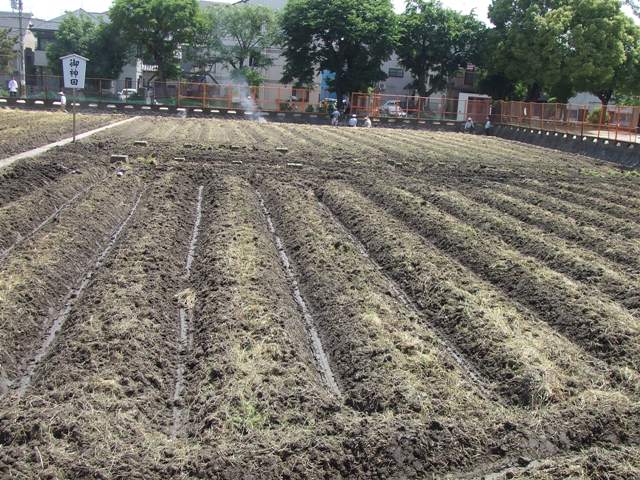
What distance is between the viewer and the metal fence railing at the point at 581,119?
28531mm

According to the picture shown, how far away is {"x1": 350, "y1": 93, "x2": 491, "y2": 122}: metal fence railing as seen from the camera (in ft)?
145

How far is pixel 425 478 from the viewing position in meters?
4.21

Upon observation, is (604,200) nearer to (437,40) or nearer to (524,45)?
(524,45)

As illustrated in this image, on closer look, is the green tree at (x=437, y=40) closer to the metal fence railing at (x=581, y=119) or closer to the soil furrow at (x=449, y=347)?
the metal fence railing at (x=581, y=119)

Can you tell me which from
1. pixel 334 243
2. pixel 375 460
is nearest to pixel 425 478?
pixel 375 460

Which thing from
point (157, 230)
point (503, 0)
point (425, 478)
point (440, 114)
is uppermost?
point (503, 0)

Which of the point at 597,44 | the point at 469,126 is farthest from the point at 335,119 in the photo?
the point at 597,44

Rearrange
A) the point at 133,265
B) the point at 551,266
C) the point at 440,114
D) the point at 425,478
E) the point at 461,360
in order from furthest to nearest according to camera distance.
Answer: the point at 440,114
the point at 551,266
the point at 133,265
the point at 461,360
the point at 425,478

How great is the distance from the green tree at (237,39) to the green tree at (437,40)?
11.2m

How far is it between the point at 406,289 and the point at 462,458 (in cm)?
373

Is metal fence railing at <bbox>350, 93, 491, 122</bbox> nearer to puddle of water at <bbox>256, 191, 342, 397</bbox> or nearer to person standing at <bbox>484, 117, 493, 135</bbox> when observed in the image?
person standing at <bbox>484, 117, 493, 135</bbox>

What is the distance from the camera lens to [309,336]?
654cm

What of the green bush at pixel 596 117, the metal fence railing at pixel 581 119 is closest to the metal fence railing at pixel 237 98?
the metal fence railing at pixel 581 119

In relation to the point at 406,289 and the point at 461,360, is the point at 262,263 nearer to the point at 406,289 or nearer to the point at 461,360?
the point at 406,289
